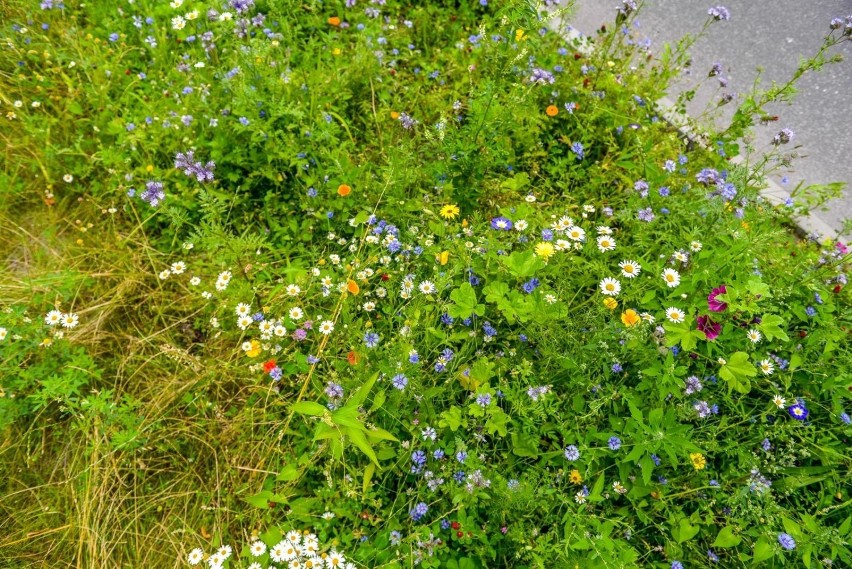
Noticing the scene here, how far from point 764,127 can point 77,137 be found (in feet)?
14.6

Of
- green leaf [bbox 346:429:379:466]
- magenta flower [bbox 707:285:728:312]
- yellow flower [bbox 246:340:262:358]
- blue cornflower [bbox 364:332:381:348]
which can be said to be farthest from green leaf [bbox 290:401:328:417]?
magenta flower [bbox 707:285:728:312]

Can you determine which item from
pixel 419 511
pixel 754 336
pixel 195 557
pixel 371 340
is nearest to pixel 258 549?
pixel 195 557

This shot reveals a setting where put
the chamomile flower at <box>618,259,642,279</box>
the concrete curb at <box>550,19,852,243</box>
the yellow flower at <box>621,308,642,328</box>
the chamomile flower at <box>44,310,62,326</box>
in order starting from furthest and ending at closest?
the concrete curb at <box>550,19,852,243</box> < the chamomile flower at <box>44,310,62,326</box> < the chamomile flower at <box>618,259,642,279</box> < the yellow flower at <box>621,308,642,328</box>

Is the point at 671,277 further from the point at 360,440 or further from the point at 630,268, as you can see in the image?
the point at 360,440

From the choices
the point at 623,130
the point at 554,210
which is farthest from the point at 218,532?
the point at 623,130

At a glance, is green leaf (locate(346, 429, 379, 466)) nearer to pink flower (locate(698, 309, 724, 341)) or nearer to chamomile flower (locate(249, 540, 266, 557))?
chamomile flower (locate(249, 540, 266, 557))

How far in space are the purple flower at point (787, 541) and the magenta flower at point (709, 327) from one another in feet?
2.46

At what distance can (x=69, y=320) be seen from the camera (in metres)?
2.55

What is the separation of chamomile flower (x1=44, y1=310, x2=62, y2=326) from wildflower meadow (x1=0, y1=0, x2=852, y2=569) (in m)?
0.06

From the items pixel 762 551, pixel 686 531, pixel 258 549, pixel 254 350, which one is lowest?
pixel 258 549

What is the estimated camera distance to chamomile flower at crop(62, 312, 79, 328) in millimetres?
2504

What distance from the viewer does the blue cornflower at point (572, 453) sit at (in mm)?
2012

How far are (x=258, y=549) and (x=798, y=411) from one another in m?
2.26

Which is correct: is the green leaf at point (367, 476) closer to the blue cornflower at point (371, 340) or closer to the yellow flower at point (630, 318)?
the blue cornflower at point (371, 340)
